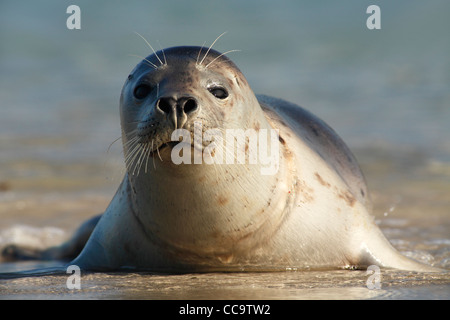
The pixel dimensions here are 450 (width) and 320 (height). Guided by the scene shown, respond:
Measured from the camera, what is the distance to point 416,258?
4.79 metres

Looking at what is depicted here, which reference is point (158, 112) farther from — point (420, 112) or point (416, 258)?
point (420, 112)

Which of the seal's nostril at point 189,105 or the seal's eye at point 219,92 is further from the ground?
the seal's eye at point 219,92

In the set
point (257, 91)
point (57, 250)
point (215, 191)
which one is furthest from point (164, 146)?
point (257, 91)

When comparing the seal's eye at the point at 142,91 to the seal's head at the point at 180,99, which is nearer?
the seal's head at the point at 180,99

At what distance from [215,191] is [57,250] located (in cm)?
240

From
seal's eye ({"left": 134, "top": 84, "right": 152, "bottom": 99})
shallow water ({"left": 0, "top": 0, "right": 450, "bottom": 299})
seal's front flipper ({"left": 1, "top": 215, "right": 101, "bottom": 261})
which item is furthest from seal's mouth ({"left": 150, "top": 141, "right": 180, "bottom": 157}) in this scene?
seal's front flipper ({"left": 1, "top": 215, "right": 101, "bottom": 261})

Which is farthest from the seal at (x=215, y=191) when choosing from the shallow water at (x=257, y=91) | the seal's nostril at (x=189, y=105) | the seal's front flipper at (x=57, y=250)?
the seal's front flipper at (x=57, y=250)

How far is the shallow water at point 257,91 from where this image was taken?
3.79 meters

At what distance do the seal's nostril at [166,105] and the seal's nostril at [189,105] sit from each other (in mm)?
72

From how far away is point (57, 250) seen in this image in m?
5.69

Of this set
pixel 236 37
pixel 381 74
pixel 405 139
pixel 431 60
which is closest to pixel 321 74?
pixel 381 74

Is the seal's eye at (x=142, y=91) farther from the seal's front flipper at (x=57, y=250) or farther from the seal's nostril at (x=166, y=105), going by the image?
A: the seal's front flipper at (x=57, y=250)

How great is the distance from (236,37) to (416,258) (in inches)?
638

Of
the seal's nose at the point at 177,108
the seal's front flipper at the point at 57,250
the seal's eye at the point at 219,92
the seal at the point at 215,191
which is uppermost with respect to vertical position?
the seal's eye at the point at 219,92
